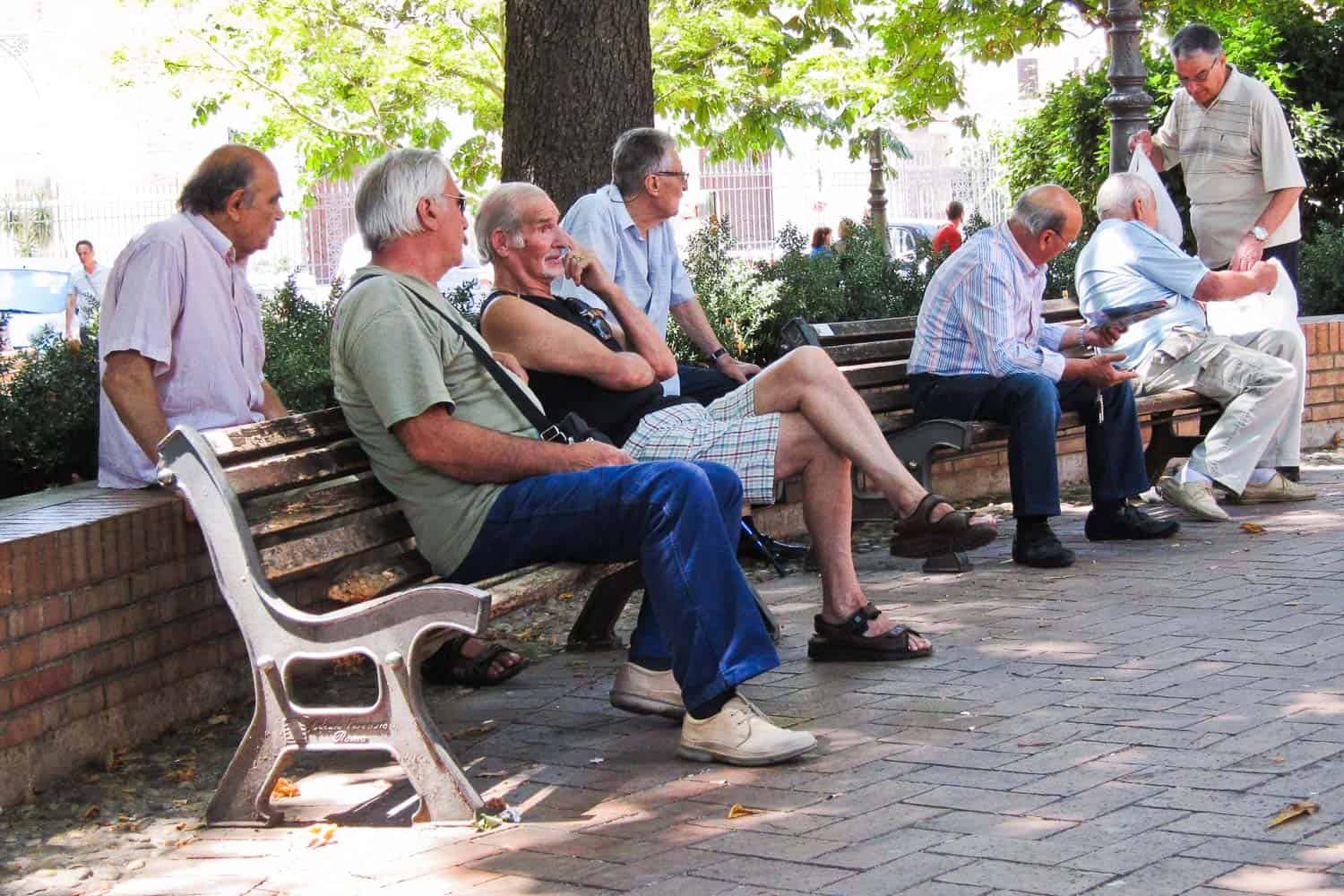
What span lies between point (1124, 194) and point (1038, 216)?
39.1 inches

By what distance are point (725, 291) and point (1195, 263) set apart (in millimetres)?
2335

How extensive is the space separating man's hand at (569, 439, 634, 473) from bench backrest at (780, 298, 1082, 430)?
8.54ft

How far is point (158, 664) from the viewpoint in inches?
198

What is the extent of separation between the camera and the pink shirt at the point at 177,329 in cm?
510

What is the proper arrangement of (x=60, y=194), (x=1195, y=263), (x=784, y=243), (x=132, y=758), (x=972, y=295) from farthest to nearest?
(x=60, y=194)
(x=784, y=243)
(x=1195, y=263)
(x=972, y=295)
(x=132, y=758)

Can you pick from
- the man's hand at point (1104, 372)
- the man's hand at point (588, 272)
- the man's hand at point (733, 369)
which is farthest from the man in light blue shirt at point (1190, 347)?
the man's hand at point (588, 272)

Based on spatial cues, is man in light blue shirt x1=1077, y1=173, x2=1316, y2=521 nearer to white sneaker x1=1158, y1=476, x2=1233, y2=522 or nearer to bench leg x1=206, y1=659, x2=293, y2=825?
white sneaker x1=1158, y1=476, x2=1233, y2=522

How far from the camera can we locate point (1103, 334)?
7926 millimetres

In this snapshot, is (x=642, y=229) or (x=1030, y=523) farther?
(x=1030, y=523)

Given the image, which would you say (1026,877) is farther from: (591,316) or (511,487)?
(591,316)

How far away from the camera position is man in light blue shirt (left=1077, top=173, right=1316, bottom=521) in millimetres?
8078

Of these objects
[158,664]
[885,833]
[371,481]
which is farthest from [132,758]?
[885,833]

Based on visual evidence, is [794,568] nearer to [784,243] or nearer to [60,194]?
[784,243]

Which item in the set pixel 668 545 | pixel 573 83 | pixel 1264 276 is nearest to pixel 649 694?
pixel 668 545
